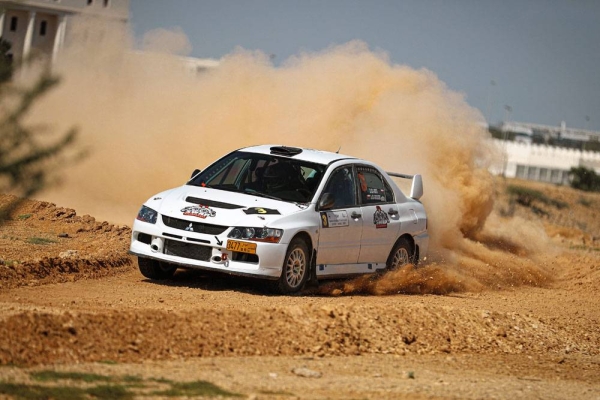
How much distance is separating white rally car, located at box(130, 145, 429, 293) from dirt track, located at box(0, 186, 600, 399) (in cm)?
36

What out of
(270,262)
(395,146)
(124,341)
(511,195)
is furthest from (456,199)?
(511,195)

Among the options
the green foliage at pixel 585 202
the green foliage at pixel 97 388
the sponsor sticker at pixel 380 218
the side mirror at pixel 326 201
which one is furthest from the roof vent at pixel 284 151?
the green foliage at pixel 585 202

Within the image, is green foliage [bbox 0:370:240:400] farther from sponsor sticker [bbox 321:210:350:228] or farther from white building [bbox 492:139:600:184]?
white building [bbox 492:139:600:184]

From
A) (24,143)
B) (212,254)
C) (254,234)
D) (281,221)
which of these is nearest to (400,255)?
(281,221)

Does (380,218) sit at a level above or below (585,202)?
below

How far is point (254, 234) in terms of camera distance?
414 inches

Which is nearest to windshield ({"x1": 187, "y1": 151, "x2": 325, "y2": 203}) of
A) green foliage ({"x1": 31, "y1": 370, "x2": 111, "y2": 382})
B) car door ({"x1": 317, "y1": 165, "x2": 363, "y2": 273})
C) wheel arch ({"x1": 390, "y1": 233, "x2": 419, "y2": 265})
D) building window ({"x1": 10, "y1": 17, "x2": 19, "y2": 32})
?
car door ({"x1": 317, "y1": 165, "x2": 363, "y2": 273})

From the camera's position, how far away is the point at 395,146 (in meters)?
20.3

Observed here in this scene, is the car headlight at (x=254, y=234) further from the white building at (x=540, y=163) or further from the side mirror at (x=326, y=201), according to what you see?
the white building at (x=540, y=163)

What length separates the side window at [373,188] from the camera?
40.2 feet

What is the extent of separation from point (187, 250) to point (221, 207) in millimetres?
595

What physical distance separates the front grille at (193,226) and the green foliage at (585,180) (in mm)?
63510

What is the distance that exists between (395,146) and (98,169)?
23.7 feet

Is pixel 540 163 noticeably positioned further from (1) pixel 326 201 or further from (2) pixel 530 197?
(1) pixel 326 201
